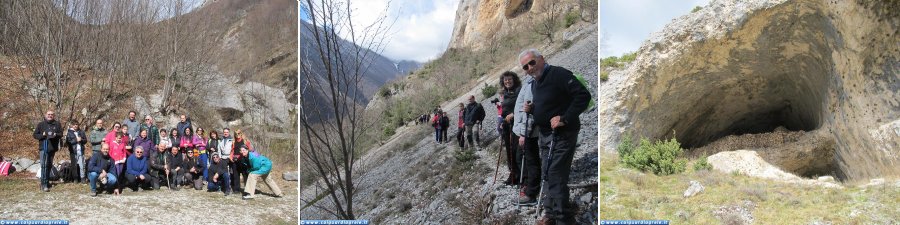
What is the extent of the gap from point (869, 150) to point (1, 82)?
52.6 ft

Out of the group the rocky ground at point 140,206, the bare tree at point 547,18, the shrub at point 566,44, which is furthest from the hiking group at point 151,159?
the shrub at point 566,44

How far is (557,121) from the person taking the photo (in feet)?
10.2

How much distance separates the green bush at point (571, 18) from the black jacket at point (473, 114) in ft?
3.63

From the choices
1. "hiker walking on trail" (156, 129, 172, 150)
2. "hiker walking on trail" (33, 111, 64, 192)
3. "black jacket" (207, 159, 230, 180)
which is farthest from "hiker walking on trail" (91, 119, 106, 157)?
"black jacket" (207, 159, 230, 180)

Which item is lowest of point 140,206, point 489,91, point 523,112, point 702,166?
point 140,206

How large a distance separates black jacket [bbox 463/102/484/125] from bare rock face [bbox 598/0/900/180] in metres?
5.58

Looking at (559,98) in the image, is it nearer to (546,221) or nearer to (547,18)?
(546,221)

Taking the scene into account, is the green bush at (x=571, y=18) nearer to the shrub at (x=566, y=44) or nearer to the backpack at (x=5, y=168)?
the shrub at (x=566, y=44)

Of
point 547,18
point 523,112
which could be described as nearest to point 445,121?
point 523,112

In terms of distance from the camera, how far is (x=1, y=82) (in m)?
11.3

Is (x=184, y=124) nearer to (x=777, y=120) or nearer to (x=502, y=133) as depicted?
(x=502, y=133)

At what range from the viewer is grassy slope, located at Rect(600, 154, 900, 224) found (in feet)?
19.6

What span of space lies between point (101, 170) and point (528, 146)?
5754 mm

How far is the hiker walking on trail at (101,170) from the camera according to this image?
6633 mm
